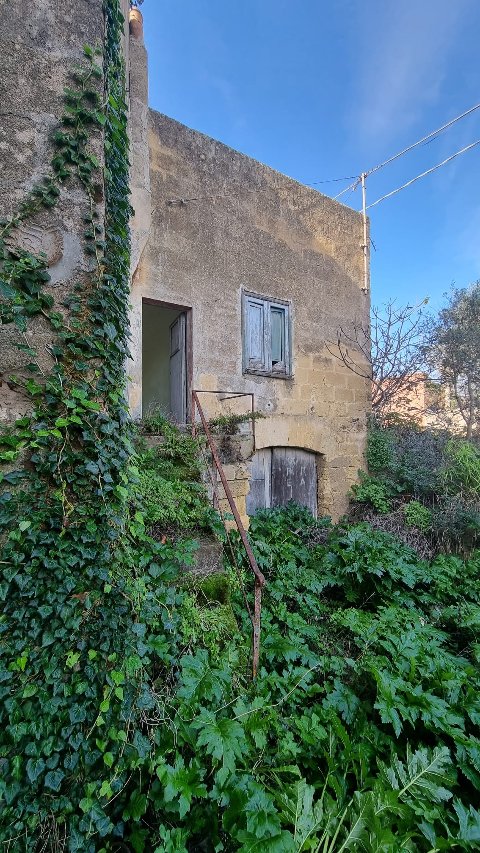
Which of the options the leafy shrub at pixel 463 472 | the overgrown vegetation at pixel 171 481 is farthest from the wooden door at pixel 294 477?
the overgrown vegetation at pixel 171 481

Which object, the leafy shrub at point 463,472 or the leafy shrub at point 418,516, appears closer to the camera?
the leafy shrub at point 418,516

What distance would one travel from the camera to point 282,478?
6.37m

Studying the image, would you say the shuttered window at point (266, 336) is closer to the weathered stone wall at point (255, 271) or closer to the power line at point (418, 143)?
the weathered stone wall at point (255, 271)

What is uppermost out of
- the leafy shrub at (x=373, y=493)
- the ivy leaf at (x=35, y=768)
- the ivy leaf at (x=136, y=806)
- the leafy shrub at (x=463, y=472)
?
the leafy shrub at (x=463, y=472)

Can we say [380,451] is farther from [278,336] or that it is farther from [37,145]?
[37,145]

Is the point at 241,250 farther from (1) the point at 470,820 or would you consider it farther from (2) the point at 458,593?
(1) the point at 470,820

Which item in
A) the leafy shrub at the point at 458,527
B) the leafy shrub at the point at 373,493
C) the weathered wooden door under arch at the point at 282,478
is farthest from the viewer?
the leafy shrub at the point at 373,493

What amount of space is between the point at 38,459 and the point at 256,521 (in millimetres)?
3640

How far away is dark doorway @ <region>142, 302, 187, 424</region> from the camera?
214 inches

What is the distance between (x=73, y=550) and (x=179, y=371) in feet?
12.7

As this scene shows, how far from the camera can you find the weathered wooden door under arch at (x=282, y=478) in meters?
6.06

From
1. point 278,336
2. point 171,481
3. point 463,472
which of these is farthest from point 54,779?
point 463,472

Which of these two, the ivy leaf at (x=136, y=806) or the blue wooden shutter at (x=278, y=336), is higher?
the blue wooden shutter at (x=278, y=336)

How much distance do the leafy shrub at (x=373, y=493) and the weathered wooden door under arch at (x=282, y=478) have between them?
0.79m
